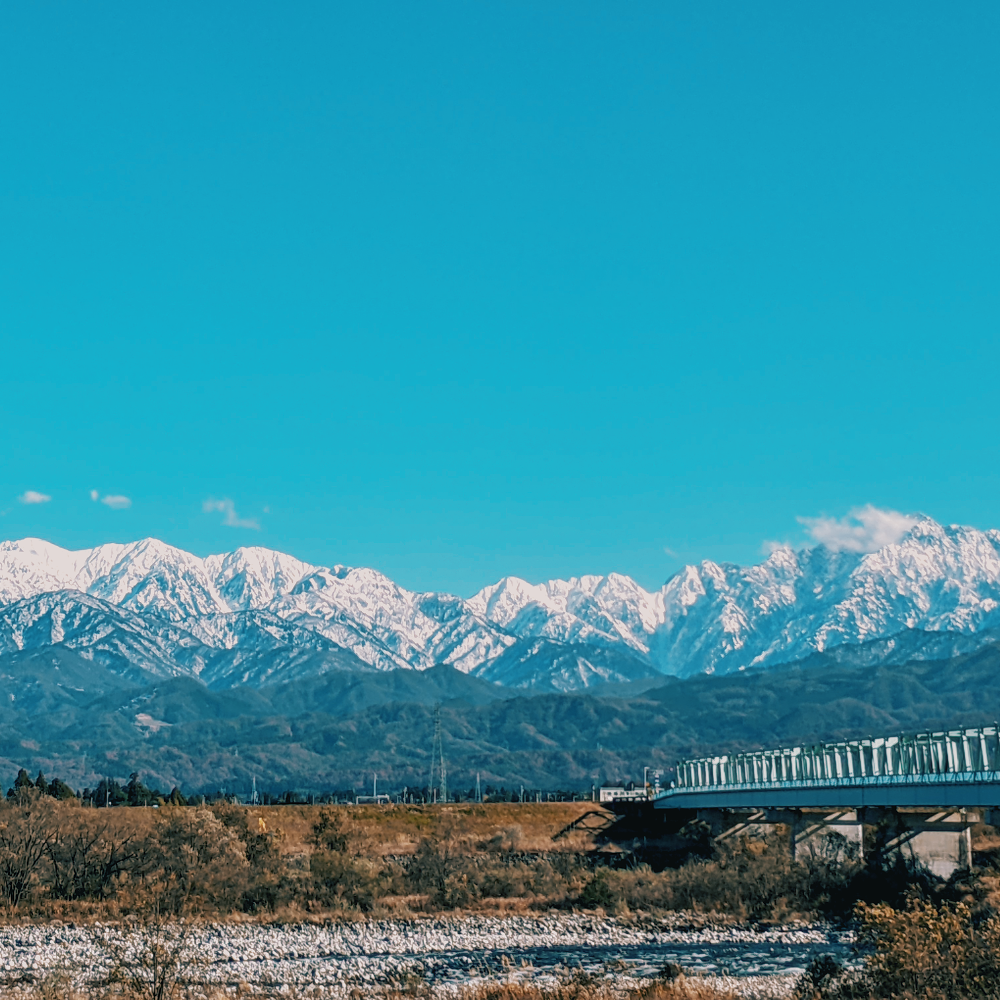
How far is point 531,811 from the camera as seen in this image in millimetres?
101750

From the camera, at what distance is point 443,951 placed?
2099 inches

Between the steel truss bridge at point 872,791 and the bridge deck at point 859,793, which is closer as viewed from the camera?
the bridge deck at point 859,793

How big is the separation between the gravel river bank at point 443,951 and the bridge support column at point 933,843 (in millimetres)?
7187

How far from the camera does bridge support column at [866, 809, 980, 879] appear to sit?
→ 63562mm

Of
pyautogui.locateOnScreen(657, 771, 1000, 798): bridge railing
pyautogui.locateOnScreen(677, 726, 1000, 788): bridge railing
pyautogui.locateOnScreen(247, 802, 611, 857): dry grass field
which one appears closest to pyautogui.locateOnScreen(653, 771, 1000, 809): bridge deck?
pyautogui.locateOnScreen(657, 771, 1000, 798): bridge railing

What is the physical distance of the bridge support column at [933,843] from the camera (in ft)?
209

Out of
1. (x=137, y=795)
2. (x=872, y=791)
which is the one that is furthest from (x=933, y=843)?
(x=137, y=795)

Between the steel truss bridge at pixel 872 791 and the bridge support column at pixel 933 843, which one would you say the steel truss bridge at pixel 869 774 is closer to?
the steel truss bridge at pixel 872 791

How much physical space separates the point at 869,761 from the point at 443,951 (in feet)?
70.3

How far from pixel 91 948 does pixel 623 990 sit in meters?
23.7

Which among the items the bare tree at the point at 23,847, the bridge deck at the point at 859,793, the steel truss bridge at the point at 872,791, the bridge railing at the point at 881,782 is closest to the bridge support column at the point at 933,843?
the steel truss bridge at the point at 872,791

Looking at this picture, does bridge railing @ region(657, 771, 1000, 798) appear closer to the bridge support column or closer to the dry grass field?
the bridge support column

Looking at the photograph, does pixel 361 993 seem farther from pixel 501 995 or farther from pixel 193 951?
pixel 193 951

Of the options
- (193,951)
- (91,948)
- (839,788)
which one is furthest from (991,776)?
(91,948)
